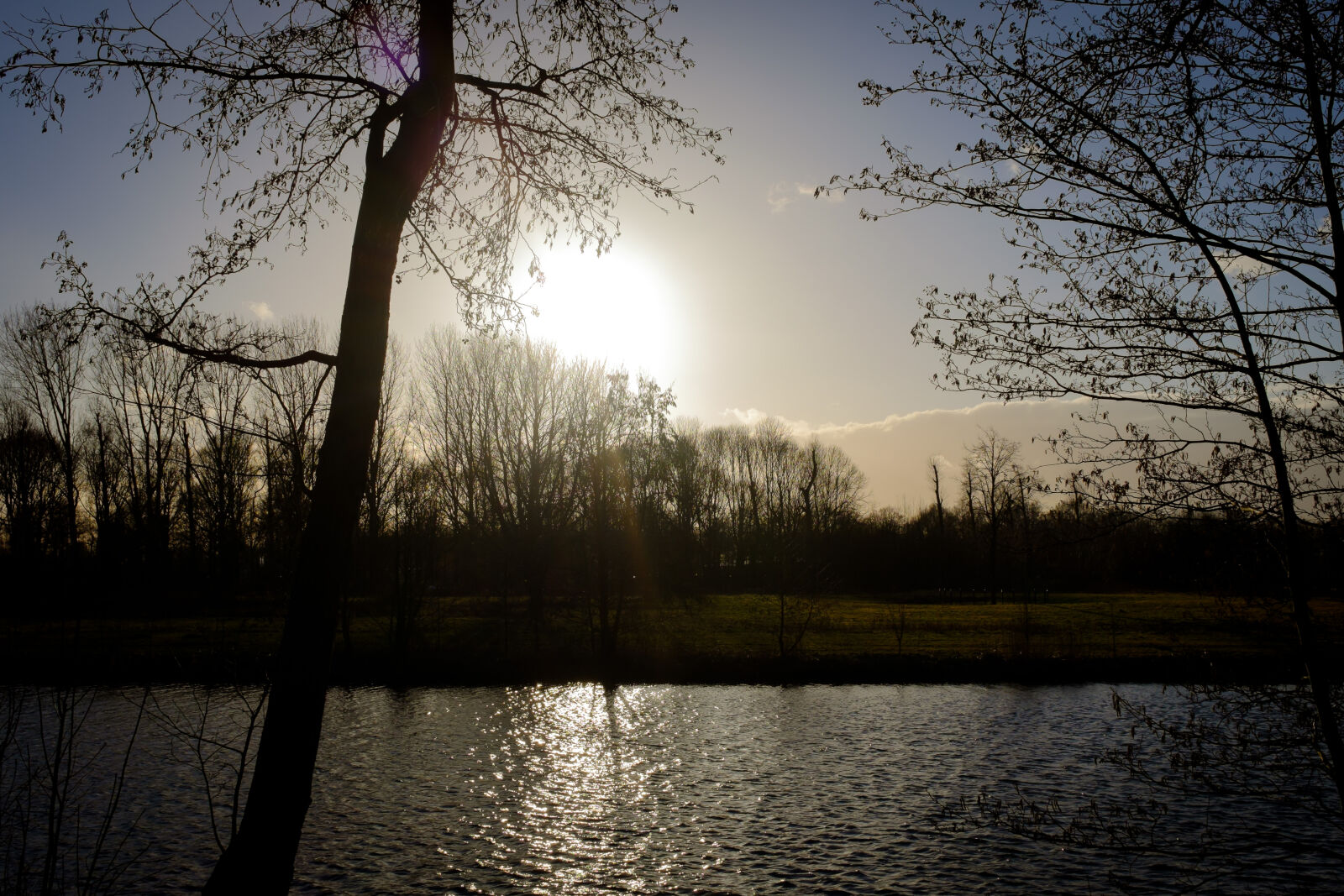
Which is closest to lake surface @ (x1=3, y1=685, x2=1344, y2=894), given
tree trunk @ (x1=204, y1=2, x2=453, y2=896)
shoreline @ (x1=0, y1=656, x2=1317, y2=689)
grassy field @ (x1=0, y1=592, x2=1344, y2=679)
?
tree trunk @ (x1=204, y1=2, x2=453, y2=896)

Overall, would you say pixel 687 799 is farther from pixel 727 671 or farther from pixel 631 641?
pixel 631 641

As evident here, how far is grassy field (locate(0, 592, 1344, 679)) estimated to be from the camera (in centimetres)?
2414

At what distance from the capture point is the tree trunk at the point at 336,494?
4.34 m

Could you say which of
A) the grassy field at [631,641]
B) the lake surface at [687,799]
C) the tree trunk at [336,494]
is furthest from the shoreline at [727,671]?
the tree trunk at [336,494]

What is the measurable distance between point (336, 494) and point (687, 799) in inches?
381

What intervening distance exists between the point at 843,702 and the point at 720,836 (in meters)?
10.8

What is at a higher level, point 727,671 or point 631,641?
point 631,641

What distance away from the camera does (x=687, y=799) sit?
12.6m

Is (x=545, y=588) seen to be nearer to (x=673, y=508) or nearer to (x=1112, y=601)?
(x=673, y=508)

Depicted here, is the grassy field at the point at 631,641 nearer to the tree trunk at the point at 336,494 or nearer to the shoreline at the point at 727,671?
the shoreline at the point at 727,671

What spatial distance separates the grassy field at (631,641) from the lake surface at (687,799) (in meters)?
3.69

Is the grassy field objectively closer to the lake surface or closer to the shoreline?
the shoreline

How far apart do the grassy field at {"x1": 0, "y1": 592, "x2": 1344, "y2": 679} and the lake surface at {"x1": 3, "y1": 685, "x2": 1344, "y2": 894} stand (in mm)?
3694

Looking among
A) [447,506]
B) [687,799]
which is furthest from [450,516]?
[687,799]
